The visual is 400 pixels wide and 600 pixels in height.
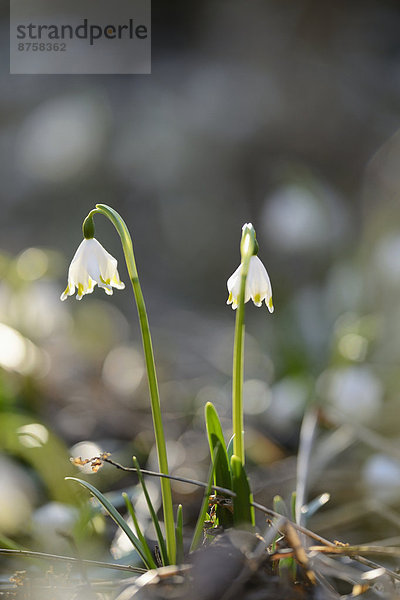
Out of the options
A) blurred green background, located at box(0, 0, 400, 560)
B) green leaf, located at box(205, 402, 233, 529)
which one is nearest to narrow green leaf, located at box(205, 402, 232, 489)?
green leaf, located at box(205, 402, 233, 529)

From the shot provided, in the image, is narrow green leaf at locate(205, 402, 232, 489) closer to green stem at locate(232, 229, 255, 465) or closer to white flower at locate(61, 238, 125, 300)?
green stem at locate(232, 229, 255, 465)

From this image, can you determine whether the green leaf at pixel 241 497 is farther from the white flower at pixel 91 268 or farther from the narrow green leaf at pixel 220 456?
the white flower at pixel 91 268

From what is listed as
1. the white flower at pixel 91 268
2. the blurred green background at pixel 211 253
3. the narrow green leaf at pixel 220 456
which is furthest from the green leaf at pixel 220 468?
the blurred green background at pixel 211 253

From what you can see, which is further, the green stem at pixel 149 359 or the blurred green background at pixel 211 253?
the blurred green background at pixel 211 253

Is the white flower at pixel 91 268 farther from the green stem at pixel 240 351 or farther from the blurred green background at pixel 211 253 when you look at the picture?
the blurred green background at pixel 211 253

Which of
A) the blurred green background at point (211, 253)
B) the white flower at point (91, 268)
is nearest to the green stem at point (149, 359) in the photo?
the white flower at point (91, 268)

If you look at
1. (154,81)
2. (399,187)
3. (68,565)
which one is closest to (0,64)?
(154,81)

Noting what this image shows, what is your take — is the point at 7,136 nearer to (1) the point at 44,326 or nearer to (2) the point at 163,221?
(2) the point at 163,221

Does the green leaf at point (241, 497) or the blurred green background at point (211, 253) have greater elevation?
the blurred green background at point (211, 253)
